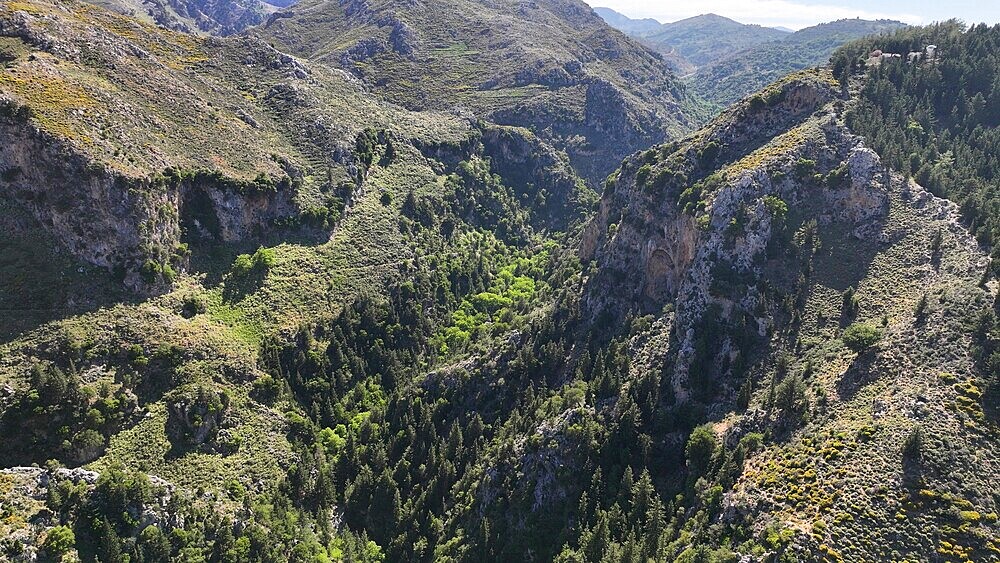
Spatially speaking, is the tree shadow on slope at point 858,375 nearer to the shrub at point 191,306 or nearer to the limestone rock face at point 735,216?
the limestone rock face at point 735,216

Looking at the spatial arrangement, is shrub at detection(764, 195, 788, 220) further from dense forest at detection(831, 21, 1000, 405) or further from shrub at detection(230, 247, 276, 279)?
shrub at detection(230, 247, 276, 279)

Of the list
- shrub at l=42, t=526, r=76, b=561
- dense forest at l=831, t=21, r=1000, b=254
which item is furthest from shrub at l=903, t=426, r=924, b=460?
shrub at l=42, t=526, r=76, b=561

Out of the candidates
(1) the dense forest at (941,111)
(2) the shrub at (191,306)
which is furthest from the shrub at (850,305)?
(2) the shrub at (191,306)

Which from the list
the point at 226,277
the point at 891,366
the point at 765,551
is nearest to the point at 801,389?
the point at 891,366

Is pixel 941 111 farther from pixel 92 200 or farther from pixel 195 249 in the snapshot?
pixel 92 200

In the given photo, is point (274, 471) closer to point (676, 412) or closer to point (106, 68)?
point (676, 412)
